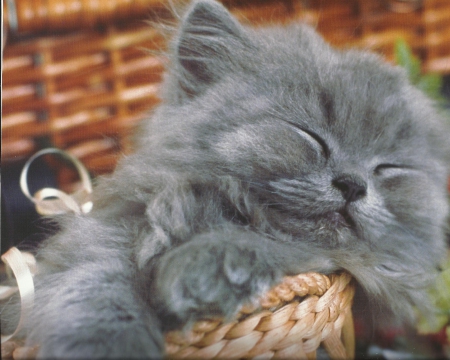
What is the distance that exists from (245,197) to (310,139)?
0.64ft

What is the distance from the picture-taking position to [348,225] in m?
0.93

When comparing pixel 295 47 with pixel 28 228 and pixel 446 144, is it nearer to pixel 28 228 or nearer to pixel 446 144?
pixel 446 144

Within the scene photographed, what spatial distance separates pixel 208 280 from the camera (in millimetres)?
671

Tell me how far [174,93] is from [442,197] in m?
0.75

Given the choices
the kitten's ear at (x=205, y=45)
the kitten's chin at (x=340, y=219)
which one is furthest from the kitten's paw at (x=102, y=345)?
the kitten's ear at (x=205, y=45)

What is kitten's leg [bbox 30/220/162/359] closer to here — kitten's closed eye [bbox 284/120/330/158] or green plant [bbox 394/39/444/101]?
kitten's closed eye [bbox 284/120/330/158]

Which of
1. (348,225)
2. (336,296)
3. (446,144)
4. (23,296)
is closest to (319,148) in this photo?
(348,225)

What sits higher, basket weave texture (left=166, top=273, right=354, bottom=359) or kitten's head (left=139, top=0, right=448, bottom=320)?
kitten's head (left=139, top=0, right=448, bottom=320)

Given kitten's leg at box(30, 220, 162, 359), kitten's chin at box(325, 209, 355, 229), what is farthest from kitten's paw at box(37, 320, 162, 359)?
kitten's chin at box(325, 209, 355, 229)

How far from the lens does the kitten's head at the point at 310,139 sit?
2.98 feet

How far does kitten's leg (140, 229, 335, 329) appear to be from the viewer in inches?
26.3

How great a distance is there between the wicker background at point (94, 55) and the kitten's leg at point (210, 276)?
1054mm

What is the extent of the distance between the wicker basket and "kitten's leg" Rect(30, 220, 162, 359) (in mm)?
60

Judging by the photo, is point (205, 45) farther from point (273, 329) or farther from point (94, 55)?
point (94, 55)
